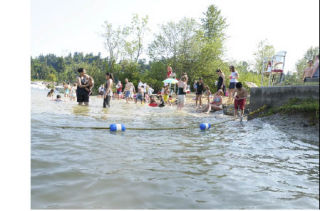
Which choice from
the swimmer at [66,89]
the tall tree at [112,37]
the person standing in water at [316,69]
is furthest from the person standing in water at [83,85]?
the tall tree at [112,37]

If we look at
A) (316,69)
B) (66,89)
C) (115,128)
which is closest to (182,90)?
(115,128)

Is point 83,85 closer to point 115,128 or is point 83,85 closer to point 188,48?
point 115,128

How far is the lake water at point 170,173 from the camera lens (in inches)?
89.0

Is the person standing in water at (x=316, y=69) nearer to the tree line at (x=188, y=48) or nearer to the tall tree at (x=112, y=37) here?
the tree line at (x=188, y=48)

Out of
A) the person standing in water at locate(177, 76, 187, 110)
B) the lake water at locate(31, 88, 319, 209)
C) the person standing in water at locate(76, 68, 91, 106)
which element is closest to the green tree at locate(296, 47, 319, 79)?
the lake water at locate(31, 88, 319, 209)

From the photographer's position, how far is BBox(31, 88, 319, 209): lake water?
89.0 inches

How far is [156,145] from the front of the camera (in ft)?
14.9

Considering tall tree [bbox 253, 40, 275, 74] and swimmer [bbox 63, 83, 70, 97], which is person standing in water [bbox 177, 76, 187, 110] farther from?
tall tree [bbox 253, 40, 275, 74]

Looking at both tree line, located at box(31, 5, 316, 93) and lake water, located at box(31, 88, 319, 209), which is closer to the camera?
→ lake water, located at box(31, 88, 319, 209)

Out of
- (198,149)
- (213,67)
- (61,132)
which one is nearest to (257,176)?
(198,149)

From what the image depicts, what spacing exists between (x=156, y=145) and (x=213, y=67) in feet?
73.8

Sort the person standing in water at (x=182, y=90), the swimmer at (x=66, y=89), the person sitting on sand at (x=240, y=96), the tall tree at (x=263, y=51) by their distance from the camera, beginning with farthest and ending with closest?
the tall tree at (x=263, y=51) < the swimmer at (x=66, y=89) < the person standing in water at (x=182, y=90) < the person sitting on sand at (x=240, y=96)

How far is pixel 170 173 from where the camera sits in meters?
3.05

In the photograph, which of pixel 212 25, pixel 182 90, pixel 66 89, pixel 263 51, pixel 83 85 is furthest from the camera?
pixel 212 25
